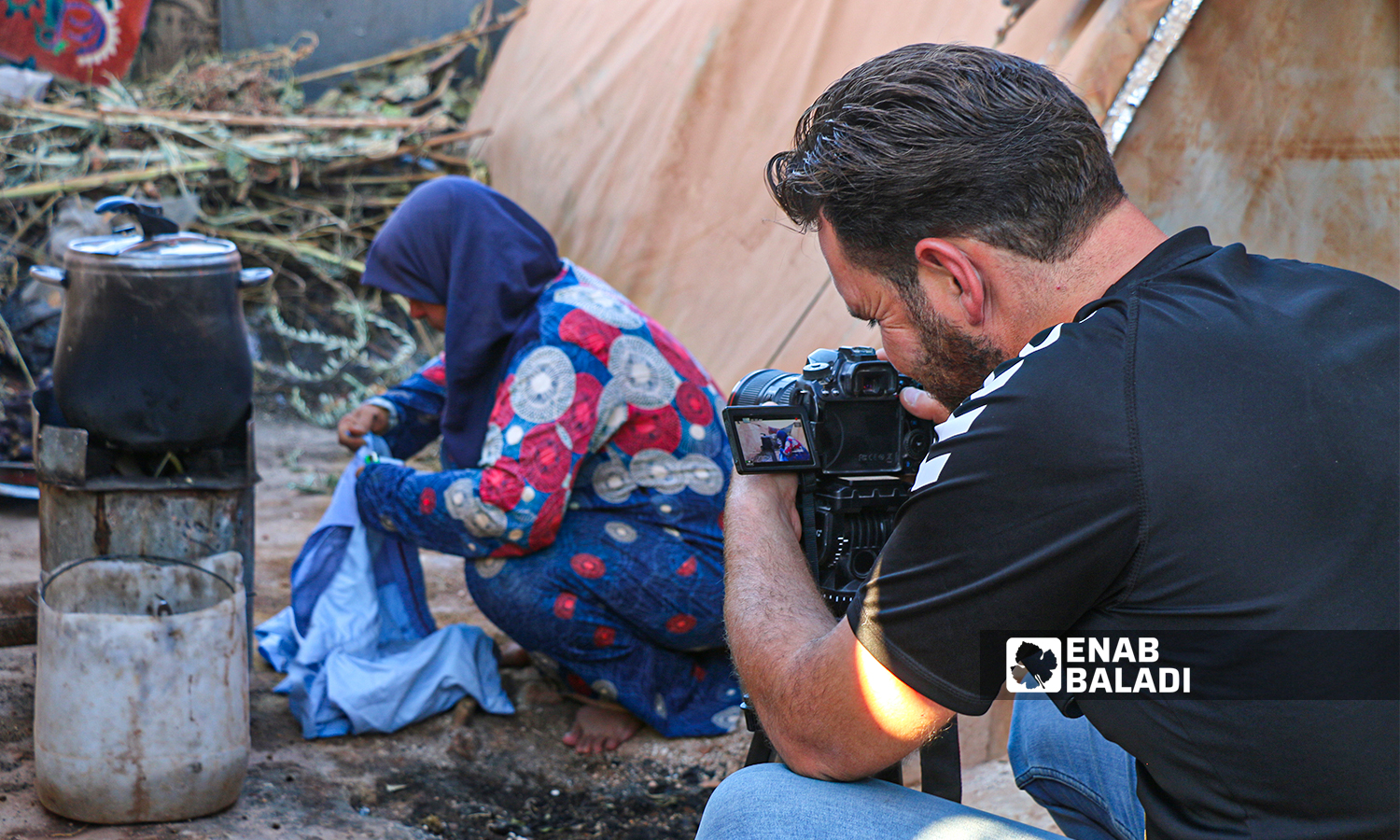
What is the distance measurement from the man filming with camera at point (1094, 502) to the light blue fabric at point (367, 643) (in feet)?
5.04

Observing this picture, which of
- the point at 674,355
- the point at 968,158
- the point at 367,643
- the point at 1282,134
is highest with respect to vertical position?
the point at 1282,134

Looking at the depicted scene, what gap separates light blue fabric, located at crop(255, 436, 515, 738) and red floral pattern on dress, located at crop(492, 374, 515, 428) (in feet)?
1.39

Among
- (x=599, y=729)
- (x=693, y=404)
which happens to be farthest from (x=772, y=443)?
(x=599, y=729)

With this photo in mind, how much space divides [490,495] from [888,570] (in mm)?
1493

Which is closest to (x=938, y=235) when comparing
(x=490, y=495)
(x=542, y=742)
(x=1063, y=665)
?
(x=1063, y=665)

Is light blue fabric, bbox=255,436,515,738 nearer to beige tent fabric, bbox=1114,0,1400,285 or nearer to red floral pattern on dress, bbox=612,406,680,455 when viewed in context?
red floral pattern on dress, bbox=612,406,680,455

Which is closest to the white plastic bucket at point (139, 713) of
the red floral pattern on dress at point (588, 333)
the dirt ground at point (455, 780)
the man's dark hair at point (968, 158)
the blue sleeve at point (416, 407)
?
the dirt ground at point (455, 780)

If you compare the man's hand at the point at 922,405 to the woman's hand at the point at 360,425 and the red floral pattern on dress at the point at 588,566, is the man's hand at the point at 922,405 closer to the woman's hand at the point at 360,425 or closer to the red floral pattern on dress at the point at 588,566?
the red floral pattern on dress at the point at 588,566

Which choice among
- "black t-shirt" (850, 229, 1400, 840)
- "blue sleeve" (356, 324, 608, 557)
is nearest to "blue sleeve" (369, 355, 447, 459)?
"blue sleeve" (356, 324, 608, 557)

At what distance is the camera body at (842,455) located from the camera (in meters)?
1.50

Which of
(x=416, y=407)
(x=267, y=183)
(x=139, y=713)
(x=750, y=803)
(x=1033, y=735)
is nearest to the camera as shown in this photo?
(x=750, y=803)

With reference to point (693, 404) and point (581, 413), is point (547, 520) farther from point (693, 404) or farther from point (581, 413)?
point (693, 404)

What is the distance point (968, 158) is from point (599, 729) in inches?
74.6

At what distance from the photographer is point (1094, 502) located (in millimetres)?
1021
